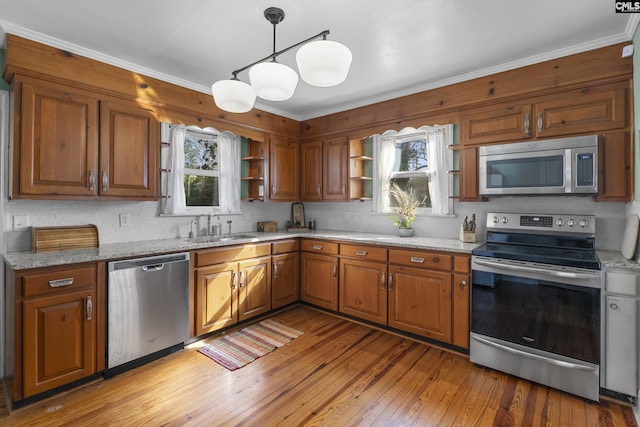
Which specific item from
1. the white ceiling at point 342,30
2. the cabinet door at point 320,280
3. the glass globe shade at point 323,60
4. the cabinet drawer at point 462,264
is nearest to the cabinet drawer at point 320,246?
the cabinet door at point 320,280

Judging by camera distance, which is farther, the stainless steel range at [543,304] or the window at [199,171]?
the window at [199,171]

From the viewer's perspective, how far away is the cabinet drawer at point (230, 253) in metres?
2.88

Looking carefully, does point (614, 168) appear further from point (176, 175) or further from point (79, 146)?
point (79, 146)

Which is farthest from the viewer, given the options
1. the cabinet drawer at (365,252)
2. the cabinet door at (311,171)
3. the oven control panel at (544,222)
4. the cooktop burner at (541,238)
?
the cabinet door at (311,171)

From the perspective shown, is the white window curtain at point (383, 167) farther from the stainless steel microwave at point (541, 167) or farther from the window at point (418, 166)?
the stainless steel microwave at point (541, 167)

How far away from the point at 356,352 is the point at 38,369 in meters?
2.24

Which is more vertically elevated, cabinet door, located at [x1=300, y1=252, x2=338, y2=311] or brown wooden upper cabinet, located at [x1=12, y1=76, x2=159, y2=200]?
brown wooden upper cabinet, located at [x1=12, y1=76, x2=159, y2=200]

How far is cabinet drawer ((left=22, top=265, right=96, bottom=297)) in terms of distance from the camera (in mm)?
1975

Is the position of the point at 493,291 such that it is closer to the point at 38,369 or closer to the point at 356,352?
the point at 356,352

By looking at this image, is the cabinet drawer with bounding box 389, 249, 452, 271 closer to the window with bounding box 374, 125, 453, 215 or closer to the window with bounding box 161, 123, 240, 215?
the window with bounding box 374, 125, 453, 215

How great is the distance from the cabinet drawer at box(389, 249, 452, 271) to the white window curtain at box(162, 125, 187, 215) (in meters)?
2.26

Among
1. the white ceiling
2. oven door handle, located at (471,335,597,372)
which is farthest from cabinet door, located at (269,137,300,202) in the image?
oven door handle, located at (471,335,597,372)

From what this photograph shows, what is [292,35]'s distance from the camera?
7.62 feet

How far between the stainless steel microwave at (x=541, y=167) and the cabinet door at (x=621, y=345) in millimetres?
837
